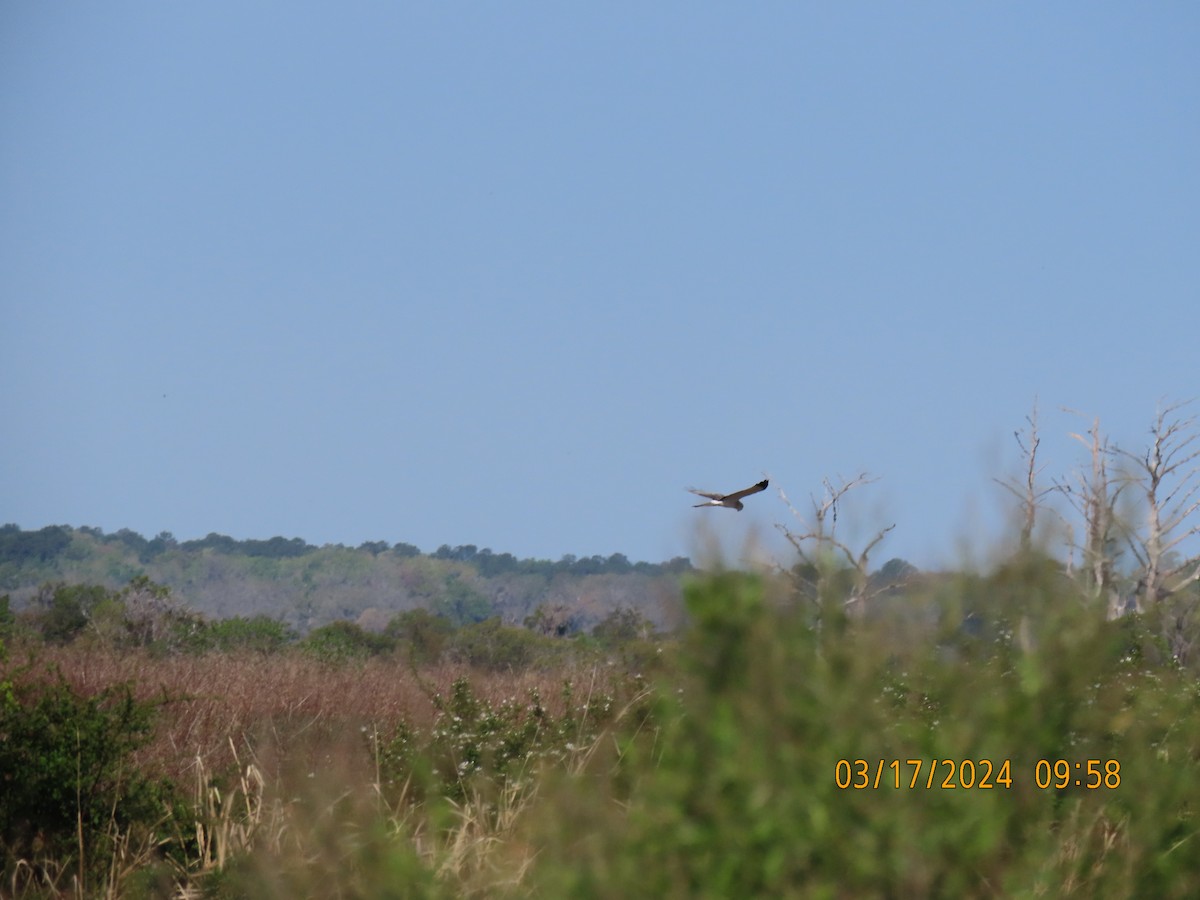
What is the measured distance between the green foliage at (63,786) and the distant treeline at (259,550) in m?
96.0

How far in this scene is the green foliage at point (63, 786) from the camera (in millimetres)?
8562

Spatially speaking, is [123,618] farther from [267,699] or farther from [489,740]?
[489,740]

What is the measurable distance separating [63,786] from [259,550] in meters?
114

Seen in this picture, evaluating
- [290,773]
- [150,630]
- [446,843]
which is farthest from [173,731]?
[150,630]

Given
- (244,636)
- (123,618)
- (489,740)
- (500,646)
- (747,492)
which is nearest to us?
(747,492)

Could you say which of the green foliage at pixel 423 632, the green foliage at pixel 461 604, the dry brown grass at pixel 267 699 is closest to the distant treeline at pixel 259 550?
the green foliage at pixel 461 604

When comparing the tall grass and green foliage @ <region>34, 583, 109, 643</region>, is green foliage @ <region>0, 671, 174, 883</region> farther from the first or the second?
green foliage @ <region>34, 583, 109, 643</region>

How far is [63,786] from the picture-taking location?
28.5 ft

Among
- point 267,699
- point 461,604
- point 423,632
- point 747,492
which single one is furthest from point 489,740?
point 461,604

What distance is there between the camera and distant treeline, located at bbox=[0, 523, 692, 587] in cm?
10731

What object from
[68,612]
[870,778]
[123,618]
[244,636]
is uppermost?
[68,612]

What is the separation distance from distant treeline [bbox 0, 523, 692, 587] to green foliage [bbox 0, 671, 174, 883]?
9600 centimetres

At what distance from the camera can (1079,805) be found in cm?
427
